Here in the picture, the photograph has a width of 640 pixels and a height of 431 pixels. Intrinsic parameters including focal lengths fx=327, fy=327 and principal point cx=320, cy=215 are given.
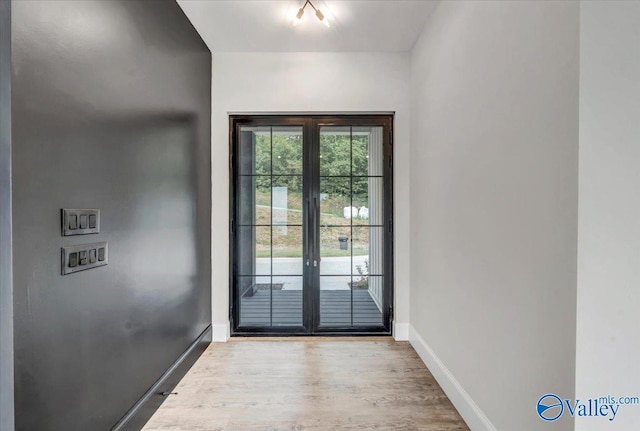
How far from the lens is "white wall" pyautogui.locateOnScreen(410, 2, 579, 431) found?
114 cm

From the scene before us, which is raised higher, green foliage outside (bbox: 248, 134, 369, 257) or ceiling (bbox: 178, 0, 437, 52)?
ceiling (bbox: 178, 0, 437, 52)

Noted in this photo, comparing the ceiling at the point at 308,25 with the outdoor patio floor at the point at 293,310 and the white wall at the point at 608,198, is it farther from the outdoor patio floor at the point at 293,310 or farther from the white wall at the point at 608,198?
the outdoor patio floor at the point at 293,310

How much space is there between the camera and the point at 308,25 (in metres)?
2.63

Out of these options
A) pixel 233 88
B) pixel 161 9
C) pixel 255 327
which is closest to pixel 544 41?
pixel 161 9

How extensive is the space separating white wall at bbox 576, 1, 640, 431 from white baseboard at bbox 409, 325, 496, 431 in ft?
2.32

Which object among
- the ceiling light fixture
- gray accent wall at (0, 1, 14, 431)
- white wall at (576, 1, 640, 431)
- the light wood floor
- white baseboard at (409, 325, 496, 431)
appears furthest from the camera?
the ceiling light fixture

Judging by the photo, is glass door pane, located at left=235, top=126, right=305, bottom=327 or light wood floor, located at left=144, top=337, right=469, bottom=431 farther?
glass door pane, located at left=235, top=126, right=305, bottom=327

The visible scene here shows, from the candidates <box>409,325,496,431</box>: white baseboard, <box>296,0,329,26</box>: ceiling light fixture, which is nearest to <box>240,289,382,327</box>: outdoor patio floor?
<box>409,325,496,431</box>: white baseboard

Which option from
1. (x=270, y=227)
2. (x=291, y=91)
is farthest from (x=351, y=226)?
(x=291, y=91)

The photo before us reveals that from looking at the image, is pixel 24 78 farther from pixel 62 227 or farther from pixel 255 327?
pixel 255 327

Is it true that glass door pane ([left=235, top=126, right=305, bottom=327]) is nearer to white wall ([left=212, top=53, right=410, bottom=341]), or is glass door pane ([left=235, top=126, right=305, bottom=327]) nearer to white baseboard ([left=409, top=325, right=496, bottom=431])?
white wall ([left=212, top=53, right=410, bottom=341])

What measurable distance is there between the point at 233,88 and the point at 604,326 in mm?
3082

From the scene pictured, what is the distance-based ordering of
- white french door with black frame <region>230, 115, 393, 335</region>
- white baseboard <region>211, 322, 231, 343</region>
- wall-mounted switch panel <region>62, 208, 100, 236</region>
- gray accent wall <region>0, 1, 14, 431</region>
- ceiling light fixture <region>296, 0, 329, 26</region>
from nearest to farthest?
1. gray accent wall <region>0, 1, 14, 431</region>
2. wall-mounted switch panel <region>62, 208, 100, 236</region>
3. ceiling light fixture <region>296, 0, 329, 26</region>
4. white baseboard <region>211, 322, 231, 343</region>
5. white french door with black frame <region>230, 115, 393, 335</region>

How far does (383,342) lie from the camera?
3.01m
